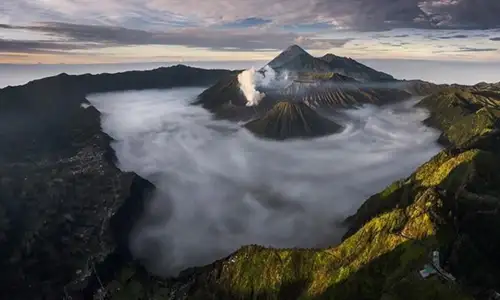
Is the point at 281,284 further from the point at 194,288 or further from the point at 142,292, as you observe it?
the point at 142,292

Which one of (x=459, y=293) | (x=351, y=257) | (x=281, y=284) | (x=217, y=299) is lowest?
(x=217, y=299)

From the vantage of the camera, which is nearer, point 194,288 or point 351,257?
point 351,257

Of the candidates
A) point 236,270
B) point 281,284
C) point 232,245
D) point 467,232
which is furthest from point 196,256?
point 467,232

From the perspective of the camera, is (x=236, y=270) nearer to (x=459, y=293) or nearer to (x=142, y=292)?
(x=142, y=292)

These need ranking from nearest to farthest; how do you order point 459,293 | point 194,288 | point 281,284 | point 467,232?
point 459,293, point 467,232, point 281,284, point 194,288

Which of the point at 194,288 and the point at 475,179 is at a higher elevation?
the point at 475,179

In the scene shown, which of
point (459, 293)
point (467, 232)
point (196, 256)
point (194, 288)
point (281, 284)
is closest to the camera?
point (459, 293)
